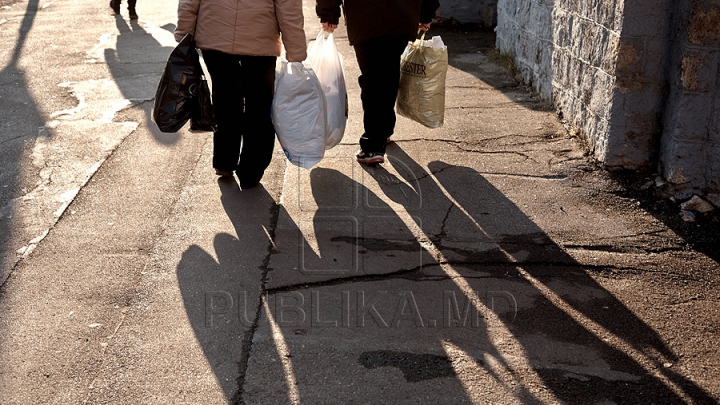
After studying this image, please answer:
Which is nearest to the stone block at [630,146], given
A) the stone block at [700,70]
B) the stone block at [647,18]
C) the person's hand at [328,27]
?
the stone block at [700,70]

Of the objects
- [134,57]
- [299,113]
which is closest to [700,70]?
[299,113]

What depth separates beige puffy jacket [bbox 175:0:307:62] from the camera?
4441 millimetres

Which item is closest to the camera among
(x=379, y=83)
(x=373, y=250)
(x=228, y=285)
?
(x=228, y=285)

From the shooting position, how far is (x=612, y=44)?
493 cm

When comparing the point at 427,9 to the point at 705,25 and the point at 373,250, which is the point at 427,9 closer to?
the point at 705,25

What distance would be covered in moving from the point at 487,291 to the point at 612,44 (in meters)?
2.17

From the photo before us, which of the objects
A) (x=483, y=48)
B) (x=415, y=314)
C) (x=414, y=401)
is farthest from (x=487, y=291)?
(x=483, y=48)

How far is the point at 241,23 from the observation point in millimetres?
4445

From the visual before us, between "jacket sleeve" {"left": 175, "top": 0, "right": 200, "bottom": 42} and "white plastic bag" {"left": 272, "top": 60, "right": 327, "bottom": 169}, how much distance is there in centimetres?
61

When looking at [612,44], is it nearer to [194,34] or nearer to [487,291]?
[487,291]

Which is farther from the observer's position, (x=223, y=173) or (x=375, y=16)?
(x=223, y=173)

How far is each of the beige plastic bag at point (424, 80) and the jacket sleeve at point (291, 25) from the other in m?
1.09

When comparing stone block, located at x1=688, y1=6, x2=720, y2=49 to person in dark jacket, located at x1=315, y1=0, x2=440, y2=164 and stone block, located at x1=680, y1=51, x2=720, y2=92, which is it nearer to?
stone block, located at x1=680, y1=51, x2=720, y2=92

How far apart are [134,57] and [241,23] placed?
4.32 metres
